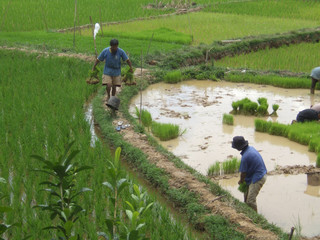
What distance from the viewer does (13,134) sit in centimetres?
626

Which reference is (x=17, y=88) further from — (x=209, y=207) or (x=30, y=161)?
(x=209, y=207)

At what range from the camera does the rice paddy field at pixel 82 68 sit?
14.0ft

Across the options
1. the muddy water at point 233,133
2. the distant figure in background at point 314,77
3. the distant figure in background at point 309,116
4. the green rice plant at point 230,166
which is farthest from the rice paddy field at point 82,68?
the distant figure in background at point 309,116

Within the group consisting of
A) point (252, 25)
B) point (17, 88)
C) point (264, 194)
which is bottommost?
point (264, 194)

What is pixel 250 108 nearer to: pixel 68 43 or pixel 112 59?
pixel 112 59

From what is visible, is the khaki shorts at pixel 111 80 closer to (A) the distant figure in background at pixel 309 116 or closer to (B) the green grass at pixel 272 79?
(A) the distant figure in background at pixel 309 116

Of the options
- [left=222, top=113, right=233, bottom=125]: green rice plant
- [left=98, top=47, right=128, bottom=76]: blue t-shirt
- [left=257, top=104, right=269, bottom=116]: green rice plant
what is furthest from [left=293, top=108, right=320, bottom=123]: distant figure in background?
[left=98, top=47, right=128, bottom=76]: blue t-shirt

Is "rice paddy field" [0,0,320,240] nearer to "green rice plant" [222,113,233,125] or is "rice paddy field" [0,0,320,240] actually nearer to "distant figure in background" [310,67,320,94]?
"green rice plant" [222,113,233,125]

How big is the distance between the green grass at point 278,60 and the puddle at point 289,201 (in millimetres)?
6117

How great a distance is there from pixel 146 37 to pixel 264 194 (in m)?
9.38

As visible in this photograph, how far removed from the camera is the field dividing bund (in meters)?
4.08

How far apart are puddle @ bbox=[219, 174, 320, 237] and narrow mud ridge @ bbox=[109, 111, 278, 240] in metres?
0.52

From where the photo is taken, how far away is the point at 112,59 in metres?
7.65

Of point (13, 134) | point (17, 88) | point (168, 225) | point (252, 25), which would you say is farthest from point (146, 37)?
point (168, 225)
